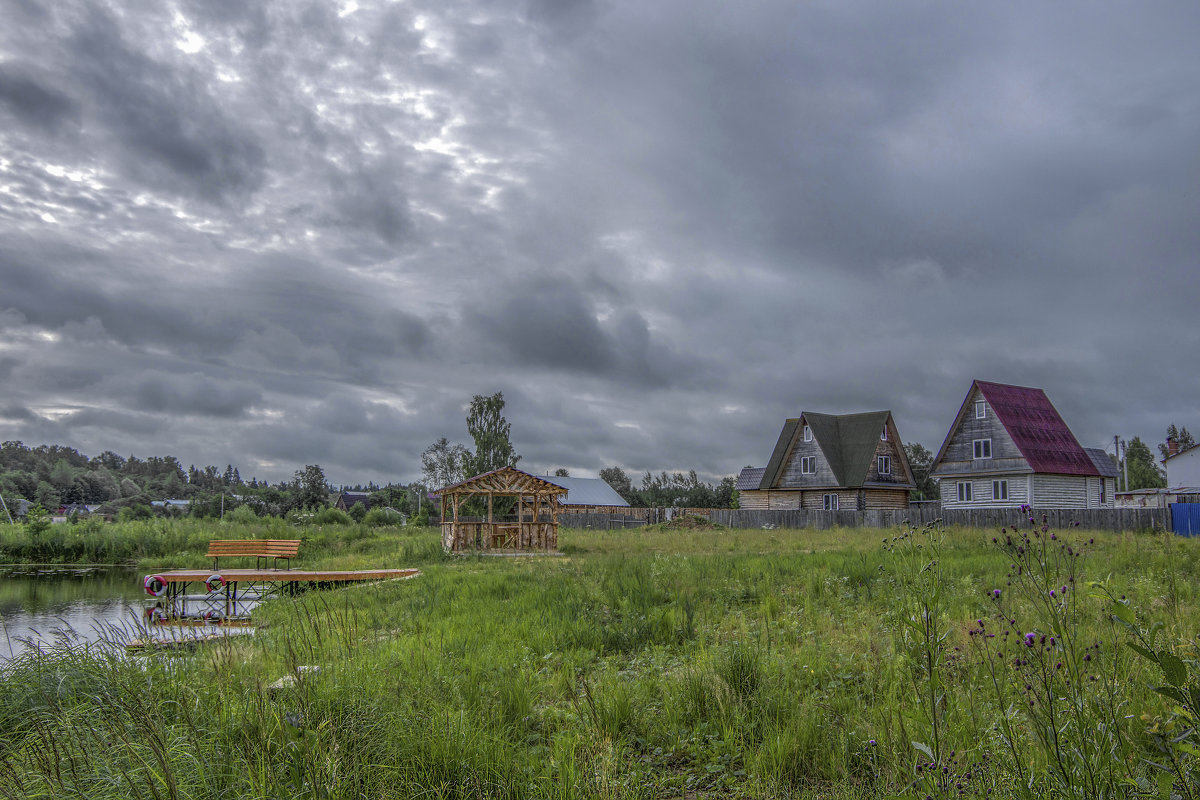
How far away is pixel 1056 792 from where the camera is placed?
104 inches

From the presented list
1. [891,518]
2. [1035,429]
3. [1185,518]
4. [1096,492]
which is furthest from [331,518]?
[1096,492]

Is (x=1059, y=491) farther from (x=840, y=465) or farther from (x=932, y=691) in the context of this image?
(x=932, y=691)

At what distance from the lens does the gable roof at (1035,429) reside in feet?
110

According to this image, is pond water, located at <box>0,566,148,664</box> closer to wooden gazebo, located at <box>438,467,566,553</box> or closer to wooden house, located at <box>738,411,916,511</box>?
wooden gazebo, located at <box>438,467,566,553</box>

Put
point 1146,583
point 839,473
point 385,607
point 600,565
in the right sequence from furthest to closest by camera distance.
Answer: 1. point 839,473
2. point 600,565
3. point 385,607
4. point 1146,583

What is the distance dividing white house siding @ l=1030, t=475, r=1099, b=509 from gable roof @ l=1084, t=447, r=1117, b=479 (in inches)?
74.0

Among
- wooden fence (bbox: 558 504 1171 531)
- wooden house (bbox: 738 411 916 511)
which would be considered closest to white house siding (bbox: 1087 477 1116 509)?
wooden fence (bbox: 558 504 1171 531)

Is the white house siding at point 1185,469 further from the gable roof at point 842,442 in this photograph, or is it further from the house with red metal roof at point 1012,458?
the gable roof at point 842,442

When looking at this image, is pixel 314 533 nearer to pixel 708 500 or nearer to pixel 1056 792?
pixel 1056 792

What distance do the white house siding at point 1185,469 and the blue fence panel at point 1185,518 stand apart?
1032 inches

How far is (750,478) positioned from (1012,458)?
18.2m

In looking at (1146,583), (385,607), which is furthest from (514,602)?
(1146,583)

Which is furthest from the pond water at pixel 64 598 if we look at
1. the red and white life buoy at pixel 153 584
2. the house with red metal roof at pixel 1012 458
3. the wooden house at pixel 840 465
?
the house with red metal roof at pixel 1012 458

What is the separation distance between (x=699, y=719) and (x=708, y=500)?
68041 millimetres
